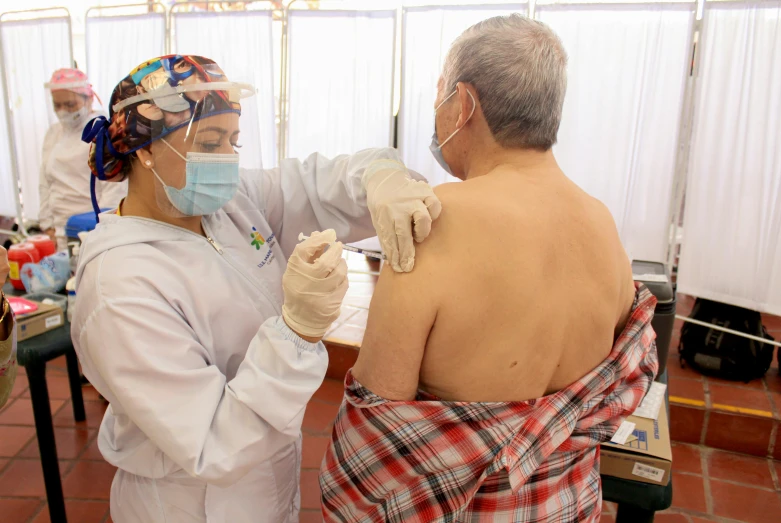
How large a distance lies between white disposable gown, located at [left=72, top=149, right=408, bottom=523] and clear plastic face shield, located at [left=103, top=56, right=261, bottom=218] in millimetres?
86

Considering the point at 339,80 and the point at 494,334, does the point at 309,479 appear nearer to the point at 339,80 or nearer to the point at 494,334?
the point at 494,334

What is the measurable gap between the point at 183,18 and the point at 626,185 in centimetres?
322

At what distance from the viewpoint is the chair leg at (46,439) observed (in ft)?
5.92

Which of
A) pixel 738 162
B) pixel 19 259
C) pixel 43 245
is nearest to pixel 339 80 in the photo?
pixel 43 245

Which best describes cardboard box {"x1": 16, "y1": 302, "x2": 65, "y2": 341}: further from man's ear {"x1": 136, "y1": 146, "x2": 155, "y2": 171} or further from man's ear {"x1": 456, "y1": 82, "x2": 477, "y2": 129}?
man's ear {"x1": 456, "y1": 82, "x2": 477, "y2": 129}

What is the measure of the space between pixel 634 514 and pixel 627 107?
2.30 meters

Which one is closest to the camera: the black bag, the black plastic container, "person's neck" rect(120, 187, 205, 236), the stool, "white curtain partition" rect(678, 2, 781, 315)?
"person's neck" rect(120, 187, 205, 236)

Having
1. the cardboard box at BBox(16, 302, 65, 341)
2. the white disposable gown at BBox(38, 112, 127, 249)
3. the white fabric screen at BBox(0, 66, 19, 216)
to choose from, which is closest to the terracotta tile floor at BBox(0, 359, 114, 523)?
the cardboard box at BBox(16, 302, 65, 341)

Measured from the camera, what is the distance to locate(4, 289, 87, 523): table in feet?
5.72

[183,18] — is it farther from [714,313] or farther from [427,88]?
[714,313]

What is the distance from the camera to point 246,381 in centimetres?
94

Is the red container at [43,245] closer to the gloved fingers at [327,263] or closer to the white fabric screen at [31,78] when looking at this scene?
the gloved fingers at [327,263]

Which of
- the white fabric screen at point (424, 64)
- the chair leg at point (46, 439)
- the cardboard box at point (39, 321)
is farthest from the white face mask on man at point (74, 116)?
the chair leg at point (46, 439)

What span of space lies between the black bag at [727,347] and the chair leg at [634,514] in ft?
5.55
